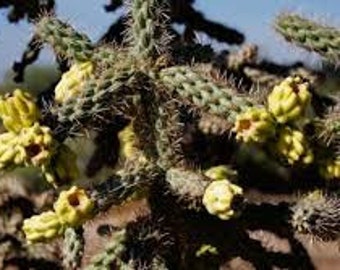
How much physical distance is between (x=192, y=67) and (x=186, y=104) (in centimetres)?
12

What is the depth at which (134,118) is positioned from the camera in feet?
11.2

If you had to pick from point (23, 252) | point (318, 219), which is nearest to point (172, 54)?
point (318, 219)

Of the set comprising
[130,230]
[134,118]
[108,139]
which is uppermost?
[134,118]

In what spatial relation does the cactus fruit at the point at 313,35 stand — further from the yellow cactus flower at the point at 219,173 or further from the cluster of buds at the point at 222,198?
the cluster of buds at the point at 222,198

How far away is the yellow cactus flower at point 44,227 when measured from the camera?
298 cm

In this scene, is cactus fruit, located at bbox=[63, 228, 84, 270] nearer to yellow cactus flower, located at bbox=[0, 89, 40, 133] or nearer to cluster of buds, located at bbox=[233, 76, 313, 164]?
yellow cactus flower, located at bbox=[0, 89, 40, 133]

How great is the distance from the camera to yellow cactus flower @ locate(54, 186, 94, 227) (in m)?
2.92

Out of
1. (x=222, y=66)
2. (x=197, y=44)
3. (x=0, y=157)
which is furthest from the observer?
(x=222, y=66)

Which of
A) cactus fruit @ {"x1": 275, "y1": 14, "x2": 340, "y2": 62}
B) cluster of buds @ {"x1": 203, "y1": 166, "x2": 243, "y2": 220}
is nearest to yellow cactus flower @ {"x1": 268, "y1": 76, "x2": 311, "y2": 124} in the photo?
cluster of buds @ {"x1": 203, "y1": 166, "x2": 243, "y2": 220}

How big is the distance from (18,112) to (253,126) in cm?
66

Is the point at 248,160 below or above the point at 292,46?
below

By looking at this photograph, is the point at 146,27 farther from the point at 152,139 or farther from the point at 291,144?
the point at 291,144

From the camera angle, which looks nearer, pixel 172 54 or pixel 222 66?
pixel 172 54

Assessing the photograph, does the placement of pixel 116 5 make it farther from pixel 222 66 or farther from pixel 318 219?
pixel 318 219
